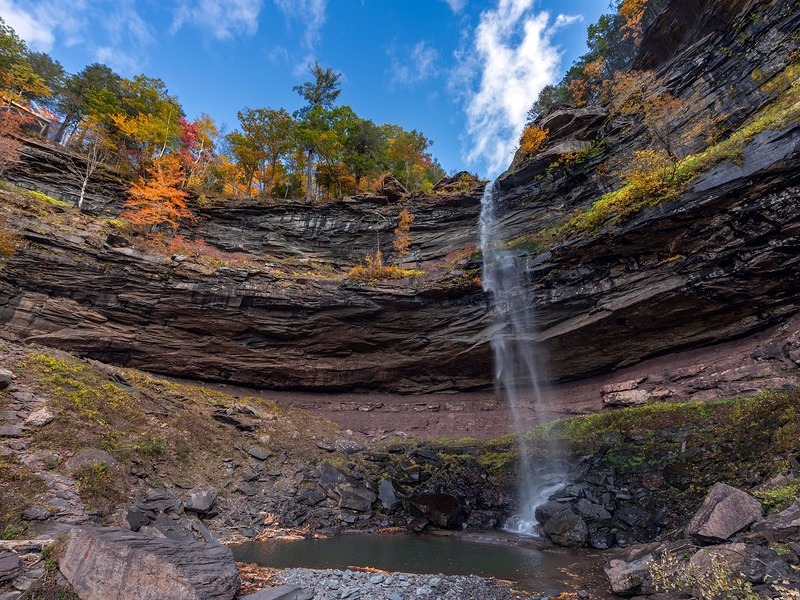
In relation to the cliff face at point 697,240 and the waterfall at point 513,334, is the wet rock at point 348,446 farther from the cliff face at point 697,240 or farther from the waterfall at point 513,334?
the cliff face at point 697,240

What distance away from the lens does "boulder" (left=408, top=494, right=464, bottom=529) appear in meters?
12.4

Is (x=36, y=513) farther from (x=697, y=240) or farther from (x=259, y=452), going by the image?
(x=697, y=240)

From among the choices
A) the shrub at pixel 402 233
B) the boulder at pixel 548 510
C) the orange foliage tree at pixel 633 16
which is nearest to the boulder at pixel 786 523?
the boulder at pixel 548 510

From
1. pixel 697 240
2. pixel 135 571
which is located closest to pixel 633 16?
pixel 697 240

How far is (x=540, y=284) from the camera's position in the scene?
18.1m

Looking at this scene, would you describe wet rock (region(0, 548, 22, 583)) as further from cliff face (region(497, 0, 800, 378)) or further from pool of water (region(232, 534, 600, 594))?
cliff face (region(497, 0, 800, 378))

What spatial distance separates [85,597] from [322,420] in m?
13.9

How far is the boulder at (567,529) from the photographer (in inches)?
394

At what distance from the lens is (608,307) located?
16.1 m

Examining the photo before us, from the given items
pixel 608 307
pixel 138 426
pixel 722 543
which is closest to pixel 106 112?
pixel 138 426

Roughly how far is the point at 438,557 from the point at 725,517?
6370 mm

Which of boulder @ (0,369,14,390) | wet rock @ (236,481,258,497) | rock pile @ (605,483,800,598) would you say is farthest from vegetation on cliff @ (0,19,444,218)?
rock pile @ (605,483,800,598)

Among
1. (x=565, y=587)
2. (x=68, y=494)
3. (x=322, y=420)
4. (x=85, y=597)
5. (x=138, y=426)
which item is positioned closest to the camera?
(x=85, y=597)

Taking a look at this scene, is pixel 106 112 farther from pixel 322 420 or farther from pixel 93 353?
pixel 322 420
